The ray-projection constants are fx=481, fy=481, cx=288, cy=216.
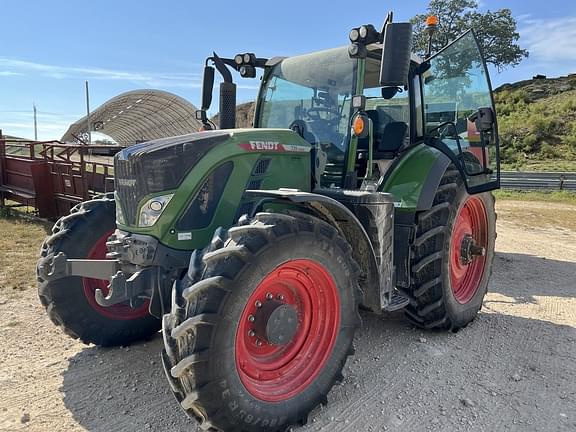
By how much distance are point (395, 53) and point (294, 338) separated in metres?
1.93

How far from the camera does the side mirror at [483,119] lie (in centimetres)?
432

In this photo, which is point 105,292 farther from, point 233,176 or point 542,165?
point 542,165

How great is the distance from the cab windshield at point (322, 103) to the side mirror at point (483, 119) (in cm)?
133

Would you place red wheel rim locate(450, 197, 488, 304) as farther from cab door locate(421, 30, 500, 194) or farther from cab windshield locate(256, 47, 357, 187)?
cab windshield locate(256, 47, 357, 187)

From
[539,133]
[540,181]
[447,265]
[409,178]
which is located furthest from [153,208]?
[539,133]

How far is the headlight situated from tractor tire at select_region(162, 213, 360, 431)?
0.52 metres

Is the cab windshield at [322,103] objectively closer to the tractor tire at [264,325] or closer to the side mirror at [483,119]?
the tractor tire at [264,325]

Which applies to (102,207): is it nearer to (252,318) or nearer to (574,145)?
(252,318)

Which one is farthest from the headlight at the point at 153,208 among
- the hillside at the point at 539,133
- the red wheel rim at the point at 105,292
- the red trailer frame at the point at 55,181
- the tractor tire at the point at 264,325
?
the hillside at the point at 539,133

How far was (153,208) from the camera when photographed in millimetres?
2945

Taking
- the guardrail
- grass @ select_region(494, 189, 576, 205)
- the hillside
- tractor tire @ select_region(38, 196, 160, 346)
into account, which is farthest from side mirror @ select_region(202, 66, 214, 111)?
the hillside

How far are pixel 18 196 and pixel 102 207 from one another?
7.20 m

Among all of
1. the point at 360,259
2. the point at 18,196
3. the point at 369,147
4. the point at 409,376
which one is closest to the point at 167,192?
the point at 360,259

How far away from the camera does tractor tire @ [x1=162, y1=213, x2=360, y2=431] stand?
240 centimetres
